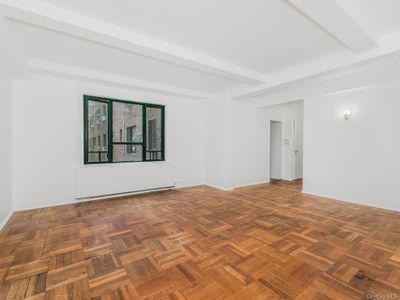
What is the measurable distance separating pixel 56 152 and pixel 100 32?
2.77 metres

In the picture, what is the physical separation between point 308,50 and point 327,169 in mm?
2823

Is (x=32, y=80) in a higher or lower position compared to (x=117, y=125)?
higher

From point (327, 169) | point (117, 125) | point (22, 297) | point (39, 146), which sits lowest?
point (22, 297)

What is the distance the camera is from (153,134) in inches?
205

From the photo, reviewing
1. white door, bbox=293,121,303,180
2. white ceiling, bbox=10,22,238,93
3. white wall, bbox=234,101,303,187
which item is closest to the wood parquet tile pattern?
white wall, bbox=234,101,303,187

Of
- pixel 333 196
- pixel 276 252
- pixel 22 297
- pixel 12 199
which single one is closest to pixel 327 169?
pixel 333 196

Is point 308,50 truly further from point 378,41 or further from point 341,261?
point 341,261

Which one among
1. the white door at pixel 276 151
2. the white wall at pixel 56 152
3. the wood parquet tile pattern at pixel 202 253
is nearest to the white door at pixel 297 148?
the white door at pixel 276 151

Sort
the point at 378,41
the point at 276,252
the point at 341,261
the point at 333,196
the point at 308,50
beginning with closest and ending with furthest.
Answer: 1. the point at 341,261
2. the point at 276,252
3. the point at 378,41
4. the point at 308,50
5. the point at 333,196

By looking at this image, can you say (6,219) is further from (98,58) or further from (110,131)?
(98,58)

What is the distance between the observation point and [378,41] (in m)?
2.70

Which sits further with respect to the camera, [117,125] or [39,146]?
[117,125]

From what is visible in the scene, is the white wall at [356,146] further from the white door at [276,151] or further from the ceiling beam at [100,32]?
the ceiling beam at [100,32]

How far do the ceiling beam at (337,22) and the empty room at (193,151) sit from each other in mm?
18
